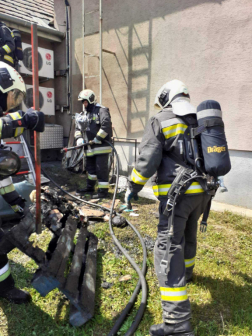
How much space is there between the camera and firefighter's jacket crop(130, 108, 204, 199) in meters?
2.03

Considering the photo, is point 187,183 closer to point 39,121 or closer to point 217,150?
point 217,150

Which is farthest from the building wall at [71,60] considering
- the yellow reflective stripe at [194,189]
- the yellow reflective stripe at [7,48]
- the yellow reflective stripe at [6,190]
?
the yellow reflective stripe at [194,189]

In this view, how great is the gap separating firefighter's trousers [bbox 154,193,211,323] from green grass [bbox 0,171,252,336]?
34 cm

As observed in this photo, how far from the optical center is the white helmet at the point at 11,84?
2252mm

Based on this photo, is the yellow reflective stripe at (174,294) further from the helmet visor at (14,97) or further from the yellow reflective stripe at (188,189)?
the helmet visor at (14,97)

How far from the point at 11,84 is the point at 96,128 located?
10.1 ft

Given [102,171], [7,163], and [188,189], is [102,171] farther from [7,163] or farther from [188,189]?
[188,189]

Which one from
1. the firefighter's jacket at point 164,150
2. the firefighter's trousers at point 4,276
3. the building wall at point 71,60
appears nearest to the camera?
the firefighter's jacket at point 164,150

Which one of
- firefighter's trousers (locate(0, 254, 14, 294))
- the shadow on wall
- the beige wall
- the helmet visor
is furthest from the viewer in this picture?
the shadow on wall

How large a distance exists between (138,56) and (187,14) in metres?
1.40

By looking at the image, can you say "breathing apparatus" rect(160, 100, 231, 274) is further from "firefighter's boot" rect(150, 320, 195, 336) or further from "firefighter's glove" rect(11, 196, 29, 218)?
"firefighter's glove" rect(11, 196, 29, 218)

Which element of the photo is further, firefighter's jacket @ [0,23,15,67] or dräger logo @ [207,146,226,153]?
firefighter's jacket @ [0,23,15,67]

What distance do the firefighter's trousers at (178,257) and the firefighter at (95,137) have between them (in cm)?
316

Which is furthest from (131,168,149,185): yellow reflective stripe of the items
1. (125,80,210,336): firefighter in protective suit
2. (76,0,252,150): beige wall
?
(76,0,252,150): beige wall
